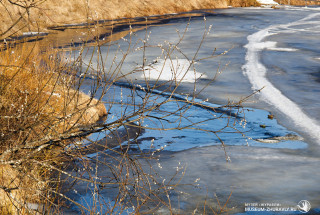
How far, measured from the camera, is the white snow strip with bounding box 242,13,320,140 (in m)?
9.09

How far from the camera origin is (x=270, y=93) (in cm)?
1161

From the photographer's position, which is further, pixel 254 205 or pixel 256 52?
pixel 256 52

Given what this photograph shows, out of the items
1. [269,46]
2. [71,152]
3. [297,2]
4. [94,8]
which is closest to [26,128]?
[71,152]

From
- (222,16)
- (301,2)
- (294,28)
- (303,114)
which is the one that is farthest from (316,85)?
(301,2)

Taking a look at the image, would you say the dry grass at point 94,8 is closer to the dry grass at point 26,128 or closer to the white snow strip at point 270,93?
the white snow strip at point 270,93

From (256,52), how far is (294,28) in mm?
9312

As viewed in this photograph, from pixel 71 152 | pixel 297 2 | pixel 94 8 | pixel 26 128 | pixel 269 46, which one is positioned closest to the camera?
pixel 26 128

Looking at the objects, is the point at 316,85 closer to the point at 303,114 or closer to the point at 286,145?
the point at 303,114

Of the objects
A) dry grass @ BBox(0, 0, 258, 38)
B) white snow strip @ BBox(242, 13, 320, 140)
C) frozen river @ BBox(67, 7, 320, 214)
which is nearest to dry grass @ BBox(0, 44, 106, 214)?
frozen river @ BBox(67, 7, 320, 214)

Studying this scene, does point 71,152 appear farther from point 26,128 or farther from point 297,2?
point 297,2

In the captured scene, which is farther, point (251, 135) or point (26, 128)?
point (251, 135)

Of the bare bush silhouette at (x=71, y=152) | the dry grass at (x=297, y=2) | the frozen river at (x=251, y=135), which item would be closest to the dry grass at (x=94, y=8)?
the frozen river at (x=251, y=135)

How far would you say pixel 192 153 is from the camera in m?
7.64

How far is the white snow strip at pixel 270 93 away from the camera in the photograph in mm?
9094
